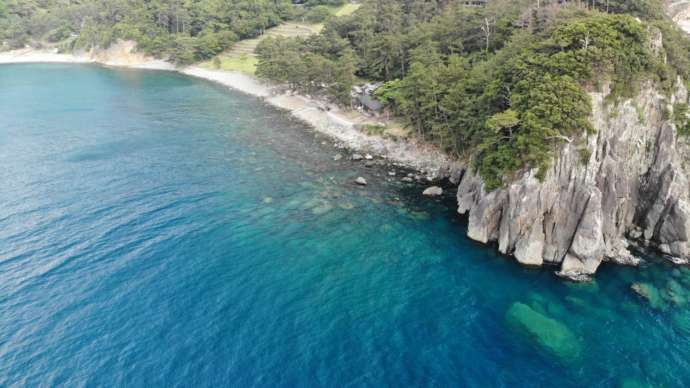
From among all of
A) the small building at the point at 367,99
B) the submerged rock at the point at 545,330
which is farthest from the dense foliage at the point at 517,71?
the submerged rock at the point at 545,330

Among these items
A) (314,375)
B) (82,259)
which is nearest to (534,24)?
(314,375)

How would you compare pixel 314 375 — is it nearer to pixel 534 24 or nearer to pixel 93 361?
pixel 93 361

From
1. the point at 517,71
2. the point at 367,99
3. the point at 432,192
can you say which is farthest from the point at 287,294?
the point at 367,99

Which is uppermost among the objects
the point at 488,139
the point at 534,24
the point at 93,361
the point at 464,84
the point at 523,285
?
the point at 534,24

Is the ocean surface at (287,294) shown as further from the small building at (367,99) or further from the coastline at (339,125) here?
the small building at (367,99)

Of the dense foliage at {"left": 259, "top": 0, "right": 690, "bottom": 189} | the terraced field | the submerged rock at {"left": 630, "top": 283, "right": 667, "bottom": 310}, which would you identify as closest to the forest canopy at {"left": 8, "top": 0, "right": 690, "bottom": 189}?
the dense foliage at {"left": 259, "top": 0, "right": 690, "bottom": 189}
